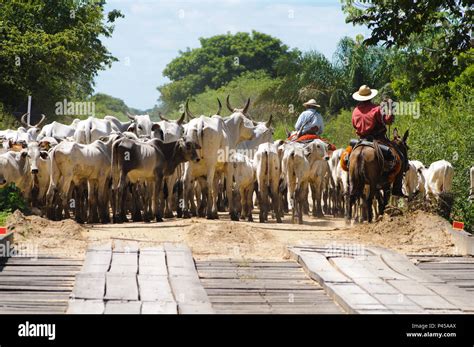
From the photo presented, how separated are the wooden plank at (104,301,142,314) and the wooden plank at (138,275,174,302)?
0.26 meters

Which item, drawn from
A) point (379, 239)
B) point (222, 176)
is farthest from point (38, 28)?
point (379, 239)

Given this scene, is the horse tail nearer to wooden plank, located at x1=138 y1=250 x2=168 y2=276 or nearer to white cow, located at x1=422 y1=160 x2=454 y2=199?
white cow, located at x1=422 y1=160 x2=454 y2=199

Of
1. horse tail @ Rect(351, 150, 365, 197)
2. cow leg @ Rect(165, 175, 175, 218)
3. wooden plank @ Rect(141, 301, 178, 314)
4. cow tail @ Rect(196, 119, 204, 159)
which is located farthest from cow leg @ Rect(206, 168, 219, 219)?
wooden plank @ Rect(141, 301, 178, 314)

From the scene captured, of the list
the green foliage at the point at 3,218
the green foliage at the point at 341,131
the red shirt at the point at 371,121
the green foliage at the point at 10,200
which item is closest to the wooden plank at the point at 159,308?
the green foliage at the point at 3,218

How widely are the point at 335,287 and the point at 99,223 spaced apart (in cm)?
878

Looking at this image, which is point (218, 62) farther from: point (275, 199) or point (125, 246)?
point (125, 246)

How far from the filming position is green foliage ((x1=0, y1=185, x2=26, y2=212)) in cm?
1632

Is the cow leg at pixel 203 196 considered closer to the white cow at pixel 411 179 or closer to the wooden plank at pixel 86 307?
the white cow at pixel 411 179

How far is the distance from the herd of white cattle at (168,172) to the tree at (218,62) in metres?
49.5

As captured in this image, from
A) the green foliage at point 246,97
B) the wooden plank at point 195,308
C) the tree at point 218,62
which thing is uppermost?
the tree at point 218,62

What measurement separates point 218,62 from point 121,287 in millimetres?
70000

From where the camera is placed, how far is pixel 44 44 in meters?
37.3

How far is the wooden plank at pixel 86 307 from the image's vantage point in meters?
8.99
